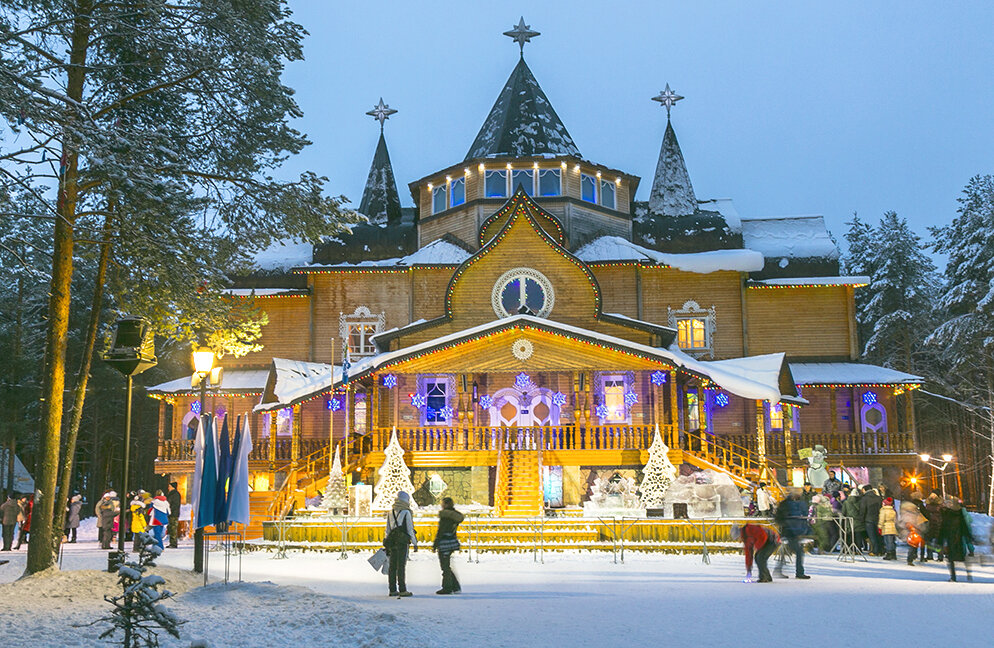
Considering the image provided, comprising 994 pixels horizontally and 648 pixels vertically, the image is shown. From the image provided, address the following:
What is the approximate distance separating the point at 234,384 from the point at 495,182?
39.3 ft

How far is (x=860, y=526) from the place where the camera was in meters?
20.7

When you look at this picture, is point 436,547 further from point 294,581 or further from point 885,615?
point 885,615

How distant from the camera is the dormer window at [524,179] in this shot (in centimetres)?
3688

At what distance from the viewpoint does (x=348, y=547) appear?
22.1 metres

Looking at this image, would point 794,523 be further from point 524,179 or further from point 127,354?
point 524,179

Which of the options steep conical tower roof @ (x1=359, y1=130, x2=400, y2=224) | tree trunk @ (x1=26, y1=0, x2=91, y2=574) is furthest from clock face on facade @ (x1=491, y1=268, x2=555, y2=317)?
tree trunk @ (x1=26, y1=0, x2=91, y2=574)

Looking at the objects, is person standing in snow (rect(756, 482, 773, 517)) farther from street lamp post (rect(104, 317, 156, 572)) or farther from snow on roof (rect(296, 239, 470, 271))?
snow on roof (rect(296, 239, 470, 271))

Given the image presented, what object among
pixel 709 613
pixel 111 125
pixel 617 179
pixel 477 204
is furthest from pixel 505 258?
pixel 709 613

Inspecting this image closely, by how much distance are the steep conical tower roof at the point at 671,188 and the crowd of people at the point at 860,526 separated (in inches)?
676

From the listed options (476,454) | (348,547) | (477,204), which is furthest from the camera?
(477,204)

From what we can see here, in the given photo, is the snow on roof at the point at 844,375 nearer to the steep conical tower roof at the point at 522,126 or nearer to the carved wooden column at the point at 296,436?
the steep conical tower roof at the point at 522,126

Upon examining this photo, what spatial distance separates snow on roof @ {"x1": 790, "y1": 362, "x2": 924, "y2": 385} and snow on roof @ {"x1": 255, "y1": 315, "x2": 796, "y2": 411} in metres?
4.21

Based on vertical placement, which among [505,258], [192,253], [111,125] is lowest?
[192,253]

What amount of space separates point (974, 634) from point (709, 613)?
2.82m
